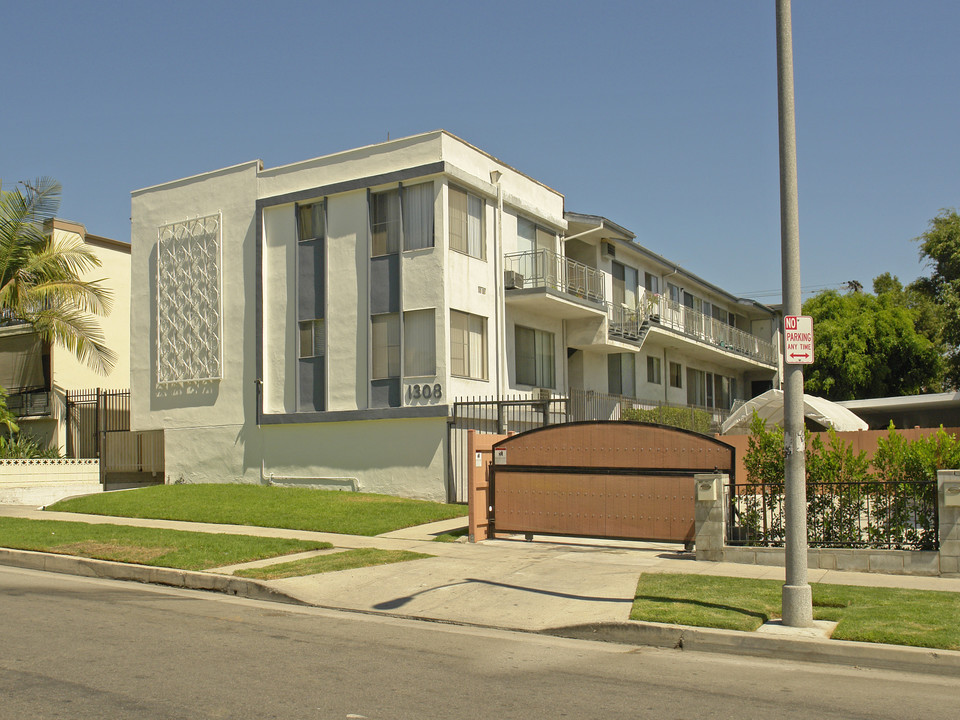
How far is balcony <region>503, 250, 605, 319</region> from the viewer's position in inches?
976

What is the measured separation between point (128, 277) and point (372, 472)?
15963 mm

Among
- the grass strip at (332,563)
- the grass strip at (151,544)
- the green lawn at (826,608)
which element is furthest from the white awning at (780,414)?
the grass strip at (151,544)

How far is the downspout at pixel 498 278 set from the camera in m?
24.3

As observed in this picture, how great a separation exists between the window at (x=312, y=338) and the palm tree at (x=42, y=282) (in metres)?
7.34

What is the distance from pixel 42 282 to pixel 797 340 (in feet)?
81.3

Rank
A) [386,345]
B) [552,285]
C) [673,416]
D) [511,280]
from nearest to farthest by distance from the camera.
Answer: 1. [386,345]
2. [511,280]
3. [552,285]
4. [673,416]

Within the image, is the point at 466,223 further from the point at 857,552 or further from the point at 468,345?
the point at 857,552

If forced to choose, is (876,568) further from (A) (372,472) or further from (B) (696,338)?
(B) (696,338)

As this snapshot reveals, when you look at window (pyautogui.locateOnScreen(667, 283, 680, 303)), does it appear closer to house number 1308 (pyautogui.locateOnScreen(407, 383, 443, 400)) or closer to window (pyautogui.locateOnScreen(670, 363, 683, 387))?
window (pyautogui.locateOnScreen(670, 363, 683, 387))

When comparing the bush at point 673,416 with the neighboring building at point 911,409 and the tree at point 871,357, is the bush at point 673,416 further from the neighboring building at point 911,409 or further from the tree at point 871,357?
the tree at point 871,357

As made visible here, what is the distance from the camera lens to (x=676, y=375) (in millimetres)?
37469

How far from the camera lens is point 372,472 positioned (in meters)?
23.1

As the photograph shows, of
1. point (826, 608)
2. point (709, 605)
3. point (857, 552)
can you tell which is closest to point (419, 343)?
point (857, 552)

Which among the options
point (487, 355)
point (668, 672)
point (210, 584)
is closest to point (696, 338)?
point (487, 355)
